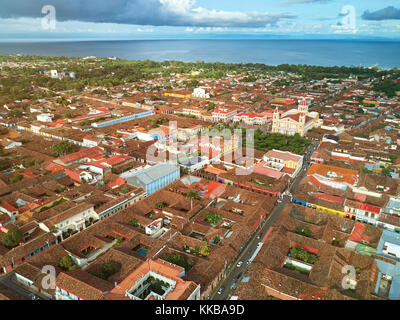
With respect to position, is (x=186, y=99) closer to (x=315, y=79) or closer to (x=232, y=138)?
(x=232, y=138)

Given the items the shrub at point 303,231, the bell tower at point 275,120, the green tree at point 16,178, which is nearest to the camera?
the shrub at point 303,231

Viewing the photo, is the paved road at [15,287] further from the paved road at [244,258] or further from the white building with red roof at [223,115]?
the white building with red roof at [223,115]

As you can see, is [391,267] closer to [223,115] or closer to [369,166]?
[369,166]

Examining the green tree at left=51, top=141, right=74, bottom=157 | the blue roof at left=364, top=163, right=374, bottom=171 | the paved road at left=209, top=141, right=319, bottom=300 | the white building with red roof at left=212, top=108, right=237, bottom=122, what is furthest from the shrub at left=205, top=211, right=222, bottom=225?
the white building with red roof at left=212, top=108, right=237, bottom=122

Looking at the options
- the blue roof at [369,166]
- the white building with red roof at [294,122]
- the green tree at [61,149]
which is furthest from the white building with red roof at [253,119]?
the green tree at [61,149]

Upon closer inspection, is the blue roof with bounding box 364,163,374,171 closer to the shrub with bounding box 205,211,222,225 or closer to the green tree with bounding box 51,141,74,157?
the shrub with bounding box 205,211,222,225

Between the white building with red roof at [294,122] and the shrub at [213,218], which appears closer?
the shrub at [213,218]

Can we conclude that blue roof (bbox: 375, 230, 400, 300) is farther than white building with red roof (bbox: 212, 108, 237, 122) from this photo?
No

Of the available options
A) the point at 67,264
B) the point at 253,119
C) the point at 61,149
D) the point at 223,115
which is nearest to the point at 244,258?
the point at 67,264
